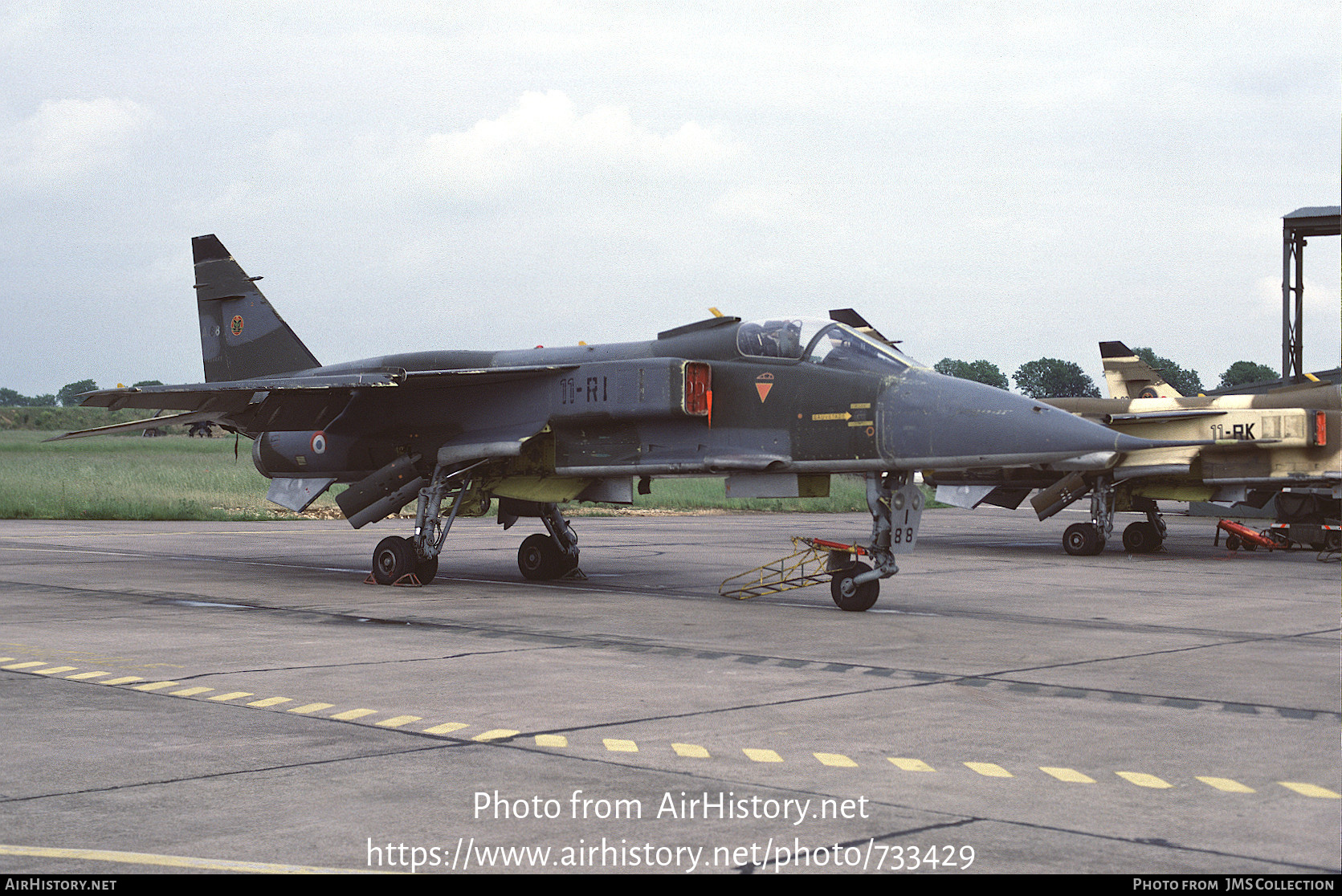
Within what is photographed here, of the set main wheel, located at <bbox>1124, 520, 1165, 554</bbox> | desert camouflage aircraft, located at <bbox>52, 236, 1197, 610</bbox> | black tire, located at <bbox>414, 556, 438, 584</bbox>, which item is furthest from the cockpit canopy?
main wheel, located at <bbox>1124, 520, 1165, 554</bbox>

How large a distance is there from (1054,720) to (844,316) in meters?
17.4

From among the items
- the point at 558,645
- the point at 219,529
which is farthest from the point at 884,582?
the point at 219,529

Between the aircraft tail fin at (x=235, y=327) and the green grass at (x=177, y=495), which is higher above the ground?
the aircraft tail fin at (x=235, y=327)

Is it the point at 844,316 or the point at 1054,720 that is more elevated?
the point at 844,316

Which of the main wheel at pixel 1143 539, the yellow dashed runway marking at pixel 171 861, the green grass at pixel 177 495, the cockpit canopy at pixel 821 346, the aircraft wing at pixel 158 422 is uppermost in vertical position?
the cockpit canopy at pixel 821 346

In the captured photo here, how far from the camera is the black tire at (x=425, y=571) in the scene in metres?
16.5

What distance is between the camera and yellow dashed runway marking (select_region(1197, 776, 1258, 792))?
5879 mm

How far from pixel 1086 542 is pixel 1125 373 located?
6867mm

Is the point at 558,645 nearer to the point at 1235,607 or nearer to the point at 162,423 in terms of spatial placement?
the point at 1235,607

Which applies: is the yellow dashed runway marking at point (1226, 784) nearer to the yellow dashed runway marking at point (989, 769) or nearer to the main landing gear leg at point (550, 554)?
the yellow dashed runway marking at point (989, 769)

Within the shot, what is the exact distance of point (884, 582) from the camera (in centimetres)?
1750

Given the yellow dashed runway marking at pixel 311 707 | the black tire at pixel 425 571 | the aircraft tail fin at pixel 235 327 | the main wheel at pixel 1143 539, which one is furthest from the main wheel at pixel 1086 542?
the yellow dashed runway marking at pixel 311 707

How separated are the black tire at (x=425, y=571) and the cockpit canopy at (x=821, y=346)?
5268 millimetres

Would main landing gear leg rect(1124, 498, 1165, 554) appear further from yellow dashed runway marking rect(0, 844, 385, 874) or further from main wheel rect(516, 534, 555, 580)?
yellow dashed runway marking rect(0, 844, 385, 874)
